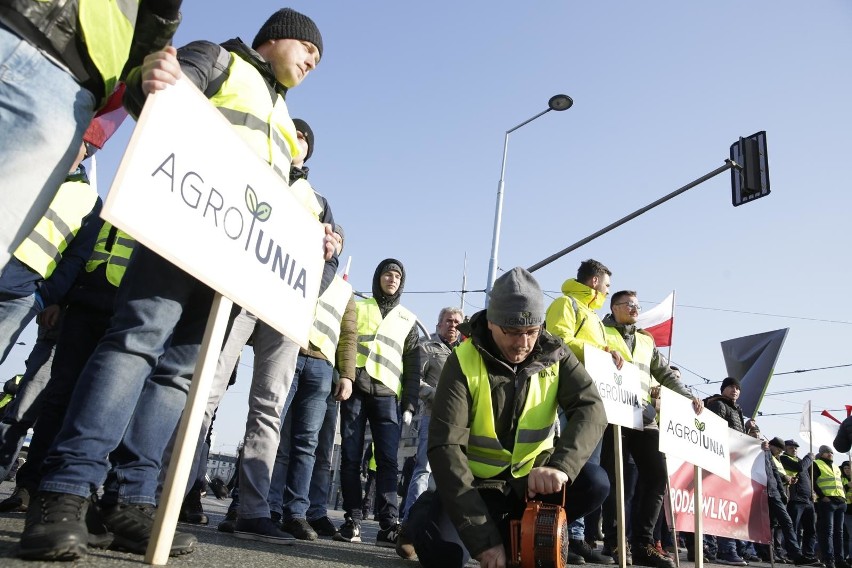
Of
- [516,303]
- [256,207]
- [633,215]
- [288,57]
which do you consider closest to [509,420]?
[516,303]

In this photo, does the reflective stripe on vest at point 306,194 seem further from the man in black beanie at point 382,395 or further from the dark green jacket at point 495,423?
the man in black beanie at point 382,395

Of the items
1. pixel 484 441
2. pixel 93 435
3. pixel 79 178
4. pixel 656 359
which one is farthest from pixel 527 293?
pixel 656 359

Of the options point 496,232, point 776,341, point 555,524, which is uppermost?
point 496,232

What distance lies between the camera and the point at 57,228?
3551 mm

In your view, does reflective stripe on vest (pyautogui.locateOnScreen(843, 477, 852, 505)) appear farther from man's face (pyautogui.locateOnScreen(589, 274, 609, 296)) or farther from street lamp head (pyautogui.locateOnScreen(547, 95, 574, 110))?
man's face (pyautogui.locateOnScreen(589, 274, 609, 296))

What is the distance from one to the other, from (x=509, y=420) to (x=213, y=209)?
153 cm

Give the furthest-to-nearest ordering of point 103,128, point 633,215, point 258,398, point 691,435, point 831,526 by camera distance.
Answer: point 831,526, point 633,215, point 691,435, point 103,128, point 258,398

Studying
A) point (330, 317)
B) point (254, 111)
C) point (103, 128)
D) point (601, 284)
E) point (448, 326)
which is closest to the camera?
point (254, 111)

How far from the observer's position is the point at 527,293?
114 inches

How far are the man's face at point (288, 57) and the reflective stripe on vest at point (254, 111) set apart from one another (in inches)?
4.7

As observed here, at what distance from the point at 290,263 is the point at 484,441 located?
1.11 m

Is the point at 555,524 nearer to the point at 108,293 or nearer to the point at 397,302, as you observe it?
the point at 108,293

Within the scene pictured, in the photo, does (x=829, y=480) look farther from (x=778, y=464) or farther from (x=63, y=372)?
(x=63, y=372)

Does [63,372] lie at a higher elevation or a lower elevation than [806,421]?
lower
